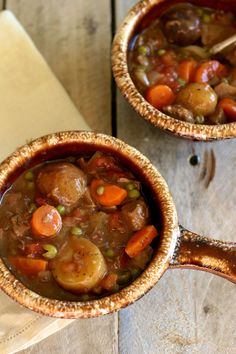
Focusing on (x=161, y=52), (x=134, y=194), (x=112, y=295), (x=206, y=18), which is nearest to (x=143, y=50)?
(x=161, y=52)

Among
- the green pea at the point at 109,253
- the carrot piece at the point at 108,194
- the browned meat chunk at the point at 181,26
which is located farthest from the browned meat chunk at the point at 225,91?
the green pea at the point at 109,253

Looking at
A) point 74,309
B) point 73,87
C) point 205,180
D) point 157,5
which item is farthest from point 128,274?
point 157,5

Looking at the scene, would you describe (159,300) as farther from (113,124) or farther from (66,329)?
(113,124)

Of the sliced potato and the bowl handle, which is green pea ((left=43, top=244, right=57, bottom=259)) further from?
the bowl handle

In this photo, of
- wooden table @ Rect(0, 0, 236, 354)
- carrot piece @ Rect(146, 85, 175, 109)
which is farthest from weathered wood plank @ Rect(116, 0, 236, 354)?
carrot piece @ Rect(146, 85, 175, 109)

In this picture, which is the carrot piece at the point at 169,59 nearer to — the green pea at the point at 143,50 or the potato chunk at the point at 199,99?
the green pea at the point at 143,50

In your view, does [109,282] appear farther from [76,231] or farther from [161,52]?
[161,52]
